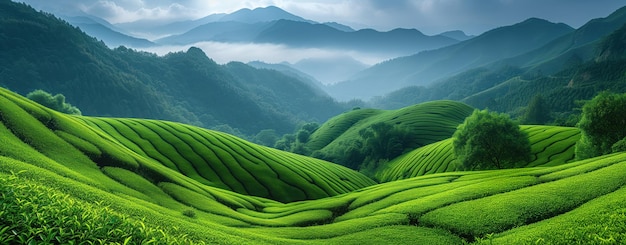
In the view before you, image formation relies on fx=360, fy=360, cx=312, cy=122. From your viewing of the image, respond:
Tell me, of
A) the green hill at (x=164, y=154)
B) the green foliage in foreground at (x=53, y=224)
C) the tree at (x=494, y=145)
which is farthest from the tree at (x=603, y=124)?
the green foliage in foreground at (x=53, y=224)

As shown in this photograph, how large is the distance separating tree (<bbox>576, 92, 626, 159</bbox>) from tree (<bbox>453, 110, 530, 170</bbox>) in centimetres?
839

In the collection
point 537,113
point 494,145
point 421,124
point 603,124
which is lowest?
point 537,113

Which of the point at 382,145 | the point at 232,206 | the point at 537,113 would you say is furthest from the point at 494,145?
the point at 537,113

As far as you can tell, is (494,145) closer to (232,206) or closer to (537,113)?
(232,206)

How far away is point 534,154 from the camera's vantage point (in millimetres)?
64688

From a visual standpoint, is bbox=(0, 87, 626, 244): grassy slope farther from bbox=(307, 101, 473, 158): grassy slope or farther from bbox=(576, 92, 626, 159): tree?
bbox=(307, 101, 473, 158): grassy slope

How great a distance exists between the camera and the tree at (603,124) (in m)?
49.2

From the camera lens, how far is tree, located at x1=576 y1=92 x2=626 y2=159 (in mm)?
49250

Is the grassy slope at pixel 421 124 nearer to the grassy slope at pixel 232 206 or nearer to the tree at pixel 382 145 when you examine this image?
the tree at pixel 382 145

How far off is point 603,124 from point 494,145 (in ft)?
46.0

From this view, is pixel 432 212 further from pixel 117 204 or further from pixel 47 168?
pixel 47 168

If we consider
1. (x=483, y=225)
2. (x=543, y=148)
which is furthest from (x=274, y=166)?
(x=543, y=148)

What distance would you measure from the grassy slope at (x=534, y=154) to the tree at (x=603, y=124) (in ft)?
24.3

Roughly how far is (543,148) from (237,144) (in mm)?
54877
